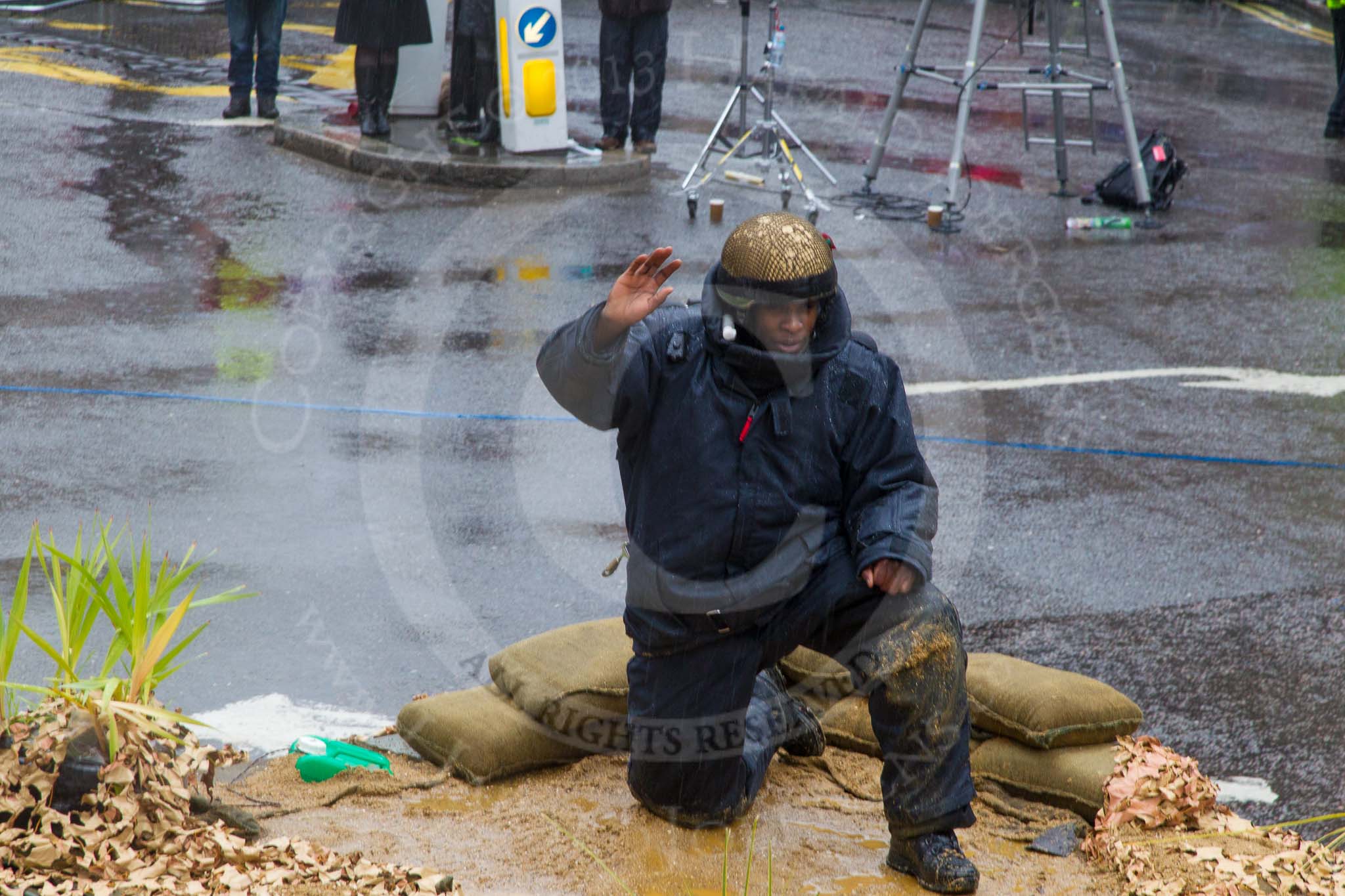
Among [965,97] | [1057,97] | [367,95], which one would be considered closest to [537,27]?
[367,95]

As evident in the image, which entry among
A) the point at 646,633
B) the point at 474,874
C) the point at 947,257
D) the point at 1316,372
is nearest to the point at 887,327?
the point at 947,257

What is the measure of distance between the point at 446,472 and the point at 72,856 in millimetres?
3172

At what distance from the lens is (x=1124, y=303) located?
8.48 meters

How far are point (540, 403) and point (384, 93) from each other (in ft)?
17.2

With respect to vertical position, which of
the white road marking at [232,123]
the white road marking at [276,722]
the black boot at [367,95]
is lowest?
the white road marking at [276,722]

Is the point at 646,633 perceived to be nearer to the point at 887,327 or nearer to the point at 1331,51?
the point at 887,327

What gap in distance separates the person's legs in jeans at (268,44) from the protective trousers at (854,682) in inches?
370

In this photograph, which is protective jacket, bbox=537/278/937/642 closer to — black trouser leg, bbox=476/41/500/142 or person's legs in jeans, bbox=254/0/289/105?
black trouser leg, bbox=476/41/500/142

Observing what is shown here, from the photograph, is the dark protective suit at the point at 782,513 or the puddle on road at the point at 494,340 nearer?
the dark protective suit at the point at 782,513

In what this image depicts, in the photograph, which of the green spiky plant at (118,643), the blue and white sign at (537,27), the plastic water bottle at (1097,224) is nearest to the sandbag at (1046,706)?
the green spiky plant at (118,643)

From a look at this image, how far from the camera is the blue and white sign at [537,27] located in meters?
10.6

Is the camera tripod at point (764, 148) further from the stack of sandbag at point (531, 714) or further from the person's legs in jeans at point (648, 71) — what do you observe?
the stack of sandbag at point (531, 714)

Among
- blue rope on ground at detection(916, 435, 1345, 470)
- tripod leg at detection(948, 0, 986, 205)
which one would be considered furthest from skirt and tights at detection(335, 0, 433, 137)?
blue rope on ground at detection(916, 435, 1345, 470)

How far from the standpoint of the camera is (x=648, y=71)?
1093cm
